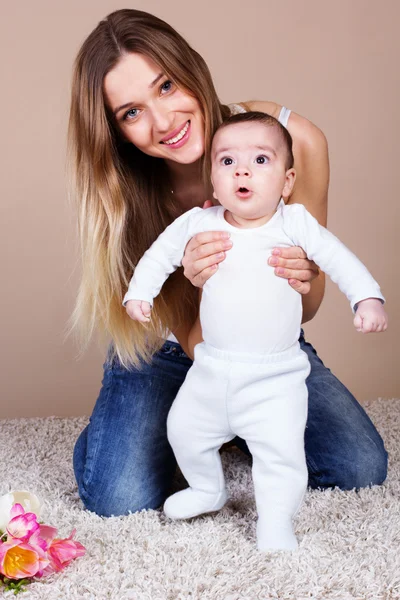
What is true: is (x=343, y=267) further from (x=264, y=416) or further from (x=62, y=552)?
(x=62, y=552)

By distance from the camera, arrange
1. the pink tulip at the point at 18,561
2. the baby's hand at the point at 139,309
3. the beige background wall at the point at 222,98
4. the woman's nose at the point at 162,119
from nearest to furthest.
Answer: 1. the pink tulip at the point at 18,561
2. the baby's hand at the point at 139,309
3. the woman's nose at the point at 162,119
4. the beige background wall at the point at 222,98

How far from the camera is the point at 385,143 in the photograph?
3094 mm

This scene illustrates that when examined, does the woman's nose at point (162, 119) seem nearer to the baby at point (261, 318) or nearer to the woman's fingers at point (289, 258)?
the baby at point (261, 318)

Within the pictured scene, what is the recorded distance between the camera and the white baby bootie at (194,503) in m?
1.71

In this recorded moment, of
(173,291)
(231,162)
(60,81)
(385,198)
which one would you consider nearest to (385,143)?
(385,198)

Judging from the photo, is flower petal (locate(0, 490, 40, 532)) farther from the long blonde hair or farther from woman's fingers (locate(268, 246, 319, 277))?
woman's fingers (locate(268, 246, 319, 277))

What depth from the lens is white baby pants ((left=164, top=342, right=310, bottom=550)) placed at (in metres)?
1.56

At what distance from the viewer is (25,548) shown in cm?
140

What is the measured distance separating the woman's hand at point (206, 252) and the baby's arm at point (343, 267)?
0.13 m

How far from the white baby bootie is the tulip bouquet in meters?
0.29

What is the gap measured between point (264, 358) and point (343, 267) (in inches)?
9.1

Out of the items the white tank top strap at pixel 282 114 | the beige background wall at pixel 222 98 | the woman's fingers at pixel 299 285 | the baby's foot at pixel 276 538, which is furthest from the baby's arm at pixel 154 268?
the beige background wall at pixel 222 98

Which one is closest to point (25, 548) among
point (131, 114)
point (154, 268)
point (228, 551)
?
point (228, 551)

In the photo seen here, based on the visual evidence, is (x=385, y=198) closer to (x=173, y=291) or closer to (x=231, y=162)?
(x=173, y=291)
